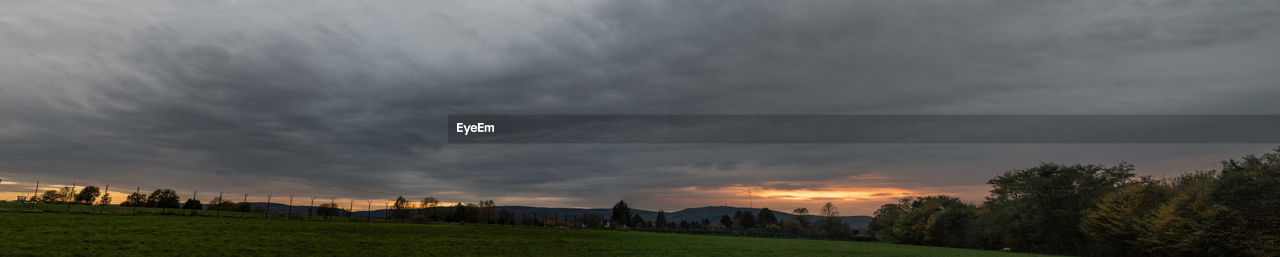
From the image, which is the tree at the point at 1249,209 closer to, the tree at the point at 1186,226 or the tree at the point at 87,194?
the tree at the point at 1186,226

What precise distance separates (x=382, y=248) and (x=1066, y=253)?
70.0 metres

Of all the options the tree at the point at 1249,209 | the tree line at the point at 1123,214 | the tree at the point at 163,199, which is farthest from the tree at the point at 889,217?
the tree at the point at 163,199

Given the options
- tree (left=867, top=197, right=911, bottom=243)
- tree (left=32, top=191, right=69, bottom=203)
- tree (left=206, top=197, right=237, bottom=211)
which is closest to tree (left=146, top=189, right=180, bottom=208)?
tree (left=206, top=197, right=237, bottom=211)

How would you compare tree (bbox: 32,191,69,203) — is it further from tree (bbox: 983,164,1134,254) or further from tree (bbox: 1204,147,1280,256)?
tree (bbox: 1204,147,1280,256)

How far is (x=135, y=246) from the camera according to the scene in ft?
86.8

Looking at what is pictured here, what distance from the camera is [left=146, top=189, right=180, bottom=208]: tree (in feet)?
376

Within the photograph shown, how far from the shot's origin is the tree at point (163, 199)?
114569mm

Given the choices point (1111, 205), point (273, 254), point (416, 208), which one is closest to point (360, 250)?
point (273, 254)

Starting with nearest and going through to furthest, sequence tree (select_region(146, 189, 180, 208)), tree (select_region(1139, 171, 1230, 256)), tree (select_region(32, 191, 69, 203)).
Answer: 1. tree (select_region(1139, 171, 1230, 256))
2. tree (select_region(146, 189, 180, 208))
3. tree (select_region(32, 191, 69, 203))

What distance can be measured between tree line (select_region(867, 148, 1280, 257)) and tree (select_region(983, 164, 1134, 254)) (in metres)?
0.09

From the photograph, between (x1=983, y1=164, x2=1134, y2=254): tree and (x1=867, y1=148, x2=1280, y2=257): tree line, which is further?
(x1=983, y1=164, x2=1134, y2=254): tree

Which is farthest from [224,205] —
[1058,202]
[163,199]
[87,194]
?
[1058,202]

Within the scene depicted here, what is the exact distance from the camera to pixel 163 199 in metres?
120

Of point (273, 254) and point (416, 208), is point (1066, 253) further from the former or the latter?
point (416, 208)
